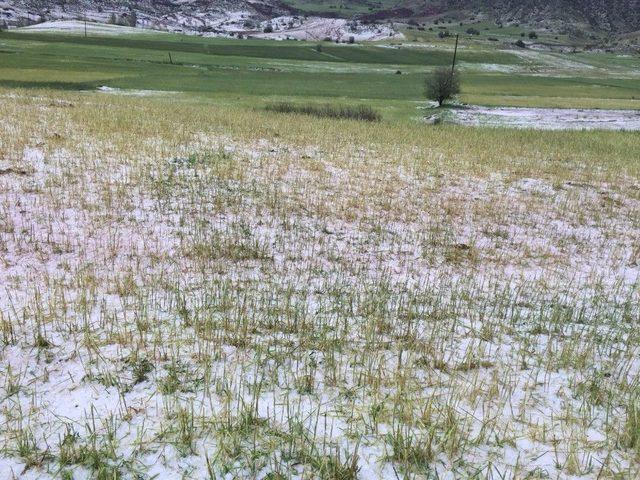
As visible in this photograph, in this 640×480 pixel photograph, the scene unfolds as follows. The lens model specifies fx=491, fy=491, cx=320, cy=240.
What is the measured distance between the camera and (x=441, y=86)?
172 feet

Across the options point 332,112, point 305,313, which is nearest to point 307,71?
point 332,112

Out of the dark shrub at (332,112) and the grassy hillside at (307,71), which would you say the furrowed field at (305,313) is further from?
the grassy hillside at (307,71)

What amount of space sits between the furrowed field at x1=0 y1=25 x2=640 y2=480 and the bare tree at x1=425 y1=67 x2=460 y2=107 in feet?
122

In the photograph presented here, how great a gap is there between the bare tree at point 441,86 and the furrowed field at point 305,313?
3719 cm

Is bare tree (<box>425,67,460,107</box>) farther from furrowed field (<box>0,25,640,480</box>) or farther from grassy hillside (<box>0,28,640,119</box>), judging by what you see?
furrowed field (<box>0,25,640,480</box>)

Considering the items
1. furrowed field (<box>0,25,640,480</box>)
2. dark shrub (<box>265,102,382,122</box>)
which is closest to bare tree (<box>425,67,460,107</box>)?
dark shrub (<box>265,102,382,122</box>)

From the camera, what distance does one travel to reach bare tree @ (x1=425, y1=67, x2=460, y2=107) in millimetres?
52625

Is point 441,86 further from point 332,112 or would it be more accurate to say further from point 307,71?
point 307,71

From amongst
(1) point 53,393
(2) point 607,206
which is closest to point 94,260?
(1) point 53,393

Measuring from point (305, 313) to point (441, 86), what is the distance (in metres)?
50.6

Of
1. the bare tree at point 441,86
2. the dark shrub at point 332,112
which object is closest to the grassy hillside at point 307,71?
the bare tree at point 441,86

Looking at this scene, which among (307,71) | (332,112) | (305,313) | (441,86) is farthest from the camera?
(307,71)

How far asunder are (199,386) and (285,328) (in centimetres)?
155

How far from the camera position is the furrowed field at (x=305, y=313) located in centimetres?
429
